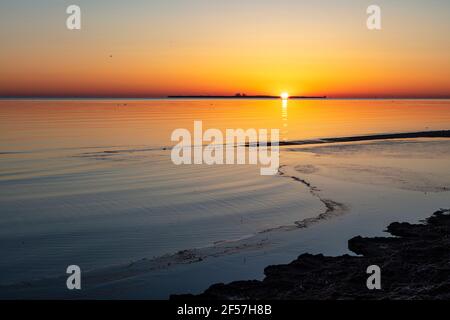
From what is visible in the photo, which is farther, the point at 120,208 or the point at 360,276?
the point at 120,208

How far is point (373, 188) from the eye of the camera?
21266 mm

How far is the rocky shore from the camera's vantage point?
9.20 meters

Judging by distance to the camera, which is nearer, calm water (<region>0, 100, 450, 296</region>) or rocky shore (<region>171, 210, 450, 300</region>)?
rocky shore (<region>171, 210, 450, 300</region>)

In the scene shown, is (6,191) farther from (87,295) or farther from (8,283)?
(87,295)

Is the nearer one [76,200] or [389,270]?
[389,270]

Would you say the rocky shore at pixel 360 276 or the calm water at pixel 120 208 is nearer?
the rocky shore at pixel 360 276

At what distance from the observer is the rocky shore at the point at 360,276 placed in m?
9.20

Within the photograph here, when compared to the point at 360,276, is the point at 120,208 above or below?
above

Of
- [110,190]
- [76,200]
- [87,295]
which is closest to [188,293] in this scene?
[87,295]

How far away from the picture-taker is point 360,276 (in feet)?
33.2
